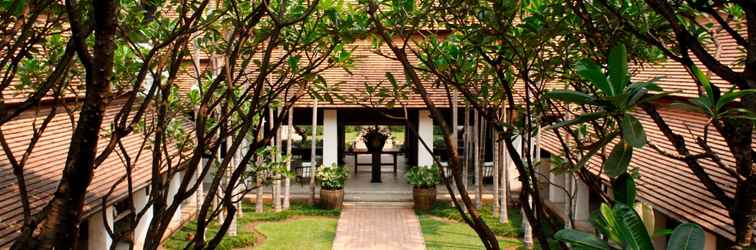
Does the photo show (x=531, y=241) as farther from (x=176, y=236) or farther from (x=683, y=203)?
(x=176, y=236)

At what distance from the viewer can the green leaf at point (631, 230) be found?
46.4 inches

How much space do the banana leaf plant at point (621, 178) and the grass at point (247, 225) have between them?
871 centimetres

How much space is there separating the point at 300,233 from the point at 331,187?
6.50ft

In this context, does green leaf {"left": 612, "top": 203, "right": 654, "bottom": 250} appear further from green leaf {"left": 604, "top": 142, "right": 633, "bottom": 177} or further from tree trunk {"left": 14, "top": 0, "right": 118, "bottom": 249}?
tree trunk {"left": 14, "top": 0, "right": 118, "bottom": 249}

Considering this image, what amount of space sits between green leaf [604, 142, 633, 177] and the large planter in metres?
11.8

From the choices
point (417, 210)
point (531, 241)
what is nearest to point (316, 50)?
point (531, 241)

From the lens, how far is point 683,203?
7117mm

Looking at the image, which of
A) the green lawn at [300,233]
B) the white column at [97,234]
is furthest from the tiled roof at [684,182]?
the white column at [97,234]

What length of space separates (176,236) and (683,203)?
7.36 metres

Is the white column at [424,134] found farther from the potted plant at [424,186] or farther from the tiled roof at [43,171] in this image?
the tiled roof at [43,171]

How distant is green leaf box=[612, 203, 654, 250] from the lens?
1.18 metres

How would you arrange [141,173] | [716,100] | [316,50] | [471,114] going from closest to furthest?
[716,100] → [316,50] → [141,173] → [471,114]

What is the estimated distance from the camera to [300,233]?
11.3 meters

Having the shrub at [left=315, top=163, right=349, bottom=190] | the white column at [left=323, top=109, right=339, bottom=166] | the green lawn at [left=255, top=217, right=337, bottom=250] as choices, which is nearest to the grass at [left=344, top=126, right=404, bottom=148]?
the white column at [left=323, top=109, right=339, bottom=166]
